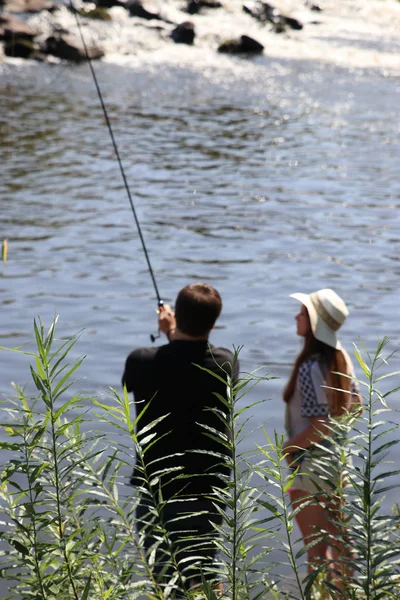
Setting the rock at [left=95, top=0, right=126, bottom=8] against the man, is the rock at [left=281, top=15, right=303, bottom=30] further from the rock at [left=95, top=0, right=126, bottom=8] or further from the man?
the man

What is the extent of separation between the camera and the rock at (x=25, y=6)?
39.5 m

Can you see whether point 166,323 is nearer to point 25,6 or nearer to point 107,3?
point 25,6

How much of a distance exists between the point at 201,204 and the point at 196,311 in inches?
513

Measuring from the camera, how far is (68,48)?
113 ft

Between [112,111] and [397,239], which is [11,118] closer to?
[112,111]

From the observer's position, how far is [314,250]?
1535cm

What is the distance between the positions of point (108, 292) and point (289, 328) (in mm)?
2509

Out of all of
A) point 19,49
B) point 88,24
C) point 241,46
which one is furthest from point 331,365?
point 88,24

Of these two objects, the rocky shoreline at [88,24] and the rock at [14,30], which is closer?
the rocky shoreline at [88,24]

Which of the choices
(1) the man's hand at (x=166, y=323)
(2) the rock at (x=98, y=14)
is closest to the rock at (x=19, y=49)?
(2) the rock at (x=98, y=14)

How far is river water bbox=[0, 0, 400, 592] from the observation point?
12219 millimetres

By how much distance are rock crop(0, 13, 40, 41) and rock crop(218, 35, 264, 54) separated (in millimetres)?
6583

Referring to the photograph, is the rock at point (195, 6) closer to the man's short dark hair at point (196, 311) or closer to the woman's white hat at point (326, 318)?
the woman's white hat at point (326, 318)

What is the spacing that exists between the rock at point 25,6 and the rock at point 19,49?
204 inches
